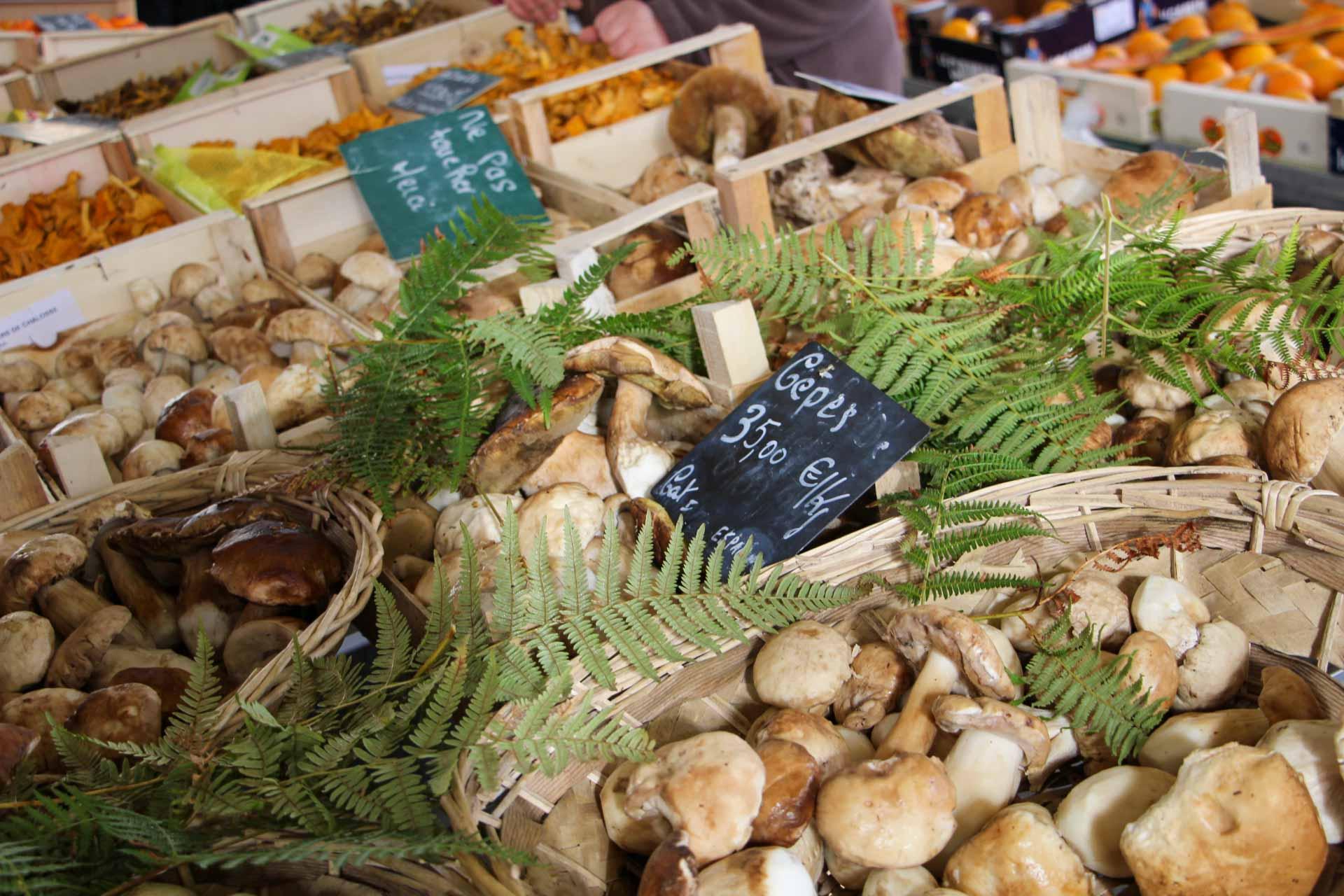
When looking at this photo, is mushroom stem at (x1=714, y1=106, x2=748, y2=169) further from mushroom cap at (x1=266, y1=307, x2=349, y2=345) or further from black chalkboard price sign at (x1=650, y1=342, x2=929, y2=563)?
black chalkboard price sign at (x1=650, y1=342, x2=929, y2=563)

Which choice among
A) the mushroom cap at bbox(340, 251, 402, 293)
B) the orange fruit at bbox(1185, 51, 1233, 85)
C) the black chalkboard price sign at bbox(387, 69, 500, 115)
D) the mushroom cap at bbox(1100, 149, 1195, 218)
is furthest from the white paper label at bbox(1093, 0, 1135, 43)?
the mushroom cap at bbox(340, 251, 402, 293)

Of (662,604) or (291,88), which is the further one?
(291,88)

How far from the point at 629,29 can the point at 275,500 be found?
3171 millimetres

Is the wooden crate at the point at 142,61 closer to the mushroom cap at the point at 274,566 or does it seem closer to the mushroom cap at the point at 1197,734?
the mushroom cap at the point at 274,566

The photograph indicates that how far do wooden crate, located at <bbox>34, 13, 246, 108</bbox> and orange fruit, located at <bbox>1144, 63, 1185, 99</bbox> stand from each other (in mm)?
4735

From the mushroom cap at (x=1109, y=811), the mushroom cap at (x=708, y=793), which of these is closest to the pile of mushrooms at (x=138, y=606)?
the mushroom cap at (x=708, y=793)

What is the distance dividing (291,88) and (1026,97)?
299 centimetres

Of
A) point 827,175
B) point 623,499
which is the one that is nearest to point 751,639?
point 623,499

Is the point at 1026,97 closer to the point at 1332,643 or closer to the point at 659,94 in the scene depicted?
the point at 659,94

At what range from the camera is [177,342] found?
2961 mm

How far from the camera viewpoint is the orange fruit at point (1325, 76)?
4426 mm

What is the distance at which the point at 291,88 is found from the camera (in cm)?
439

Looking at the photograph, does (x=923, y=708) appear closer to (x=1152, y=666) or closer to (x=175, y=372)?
(x=1152, y=666)

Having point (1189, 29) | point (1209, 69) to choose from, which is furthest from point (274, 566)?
point (1189, 29)
